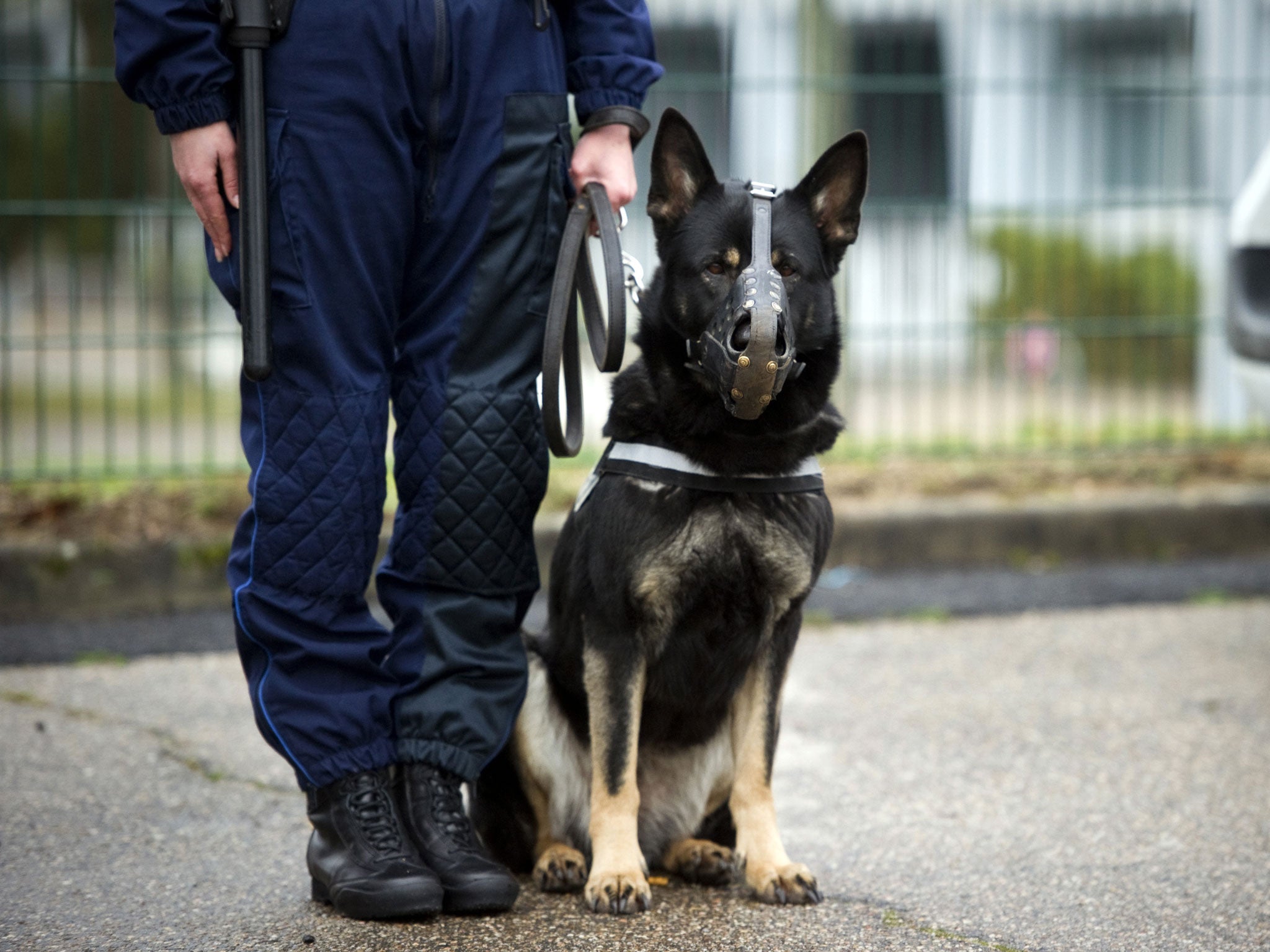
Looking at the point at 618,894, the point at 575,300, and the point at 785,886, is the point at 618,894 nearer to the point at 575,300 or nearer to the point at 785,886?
the point at 785,886

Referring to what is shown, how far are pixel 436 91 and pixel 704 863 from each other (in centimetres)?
→ 150

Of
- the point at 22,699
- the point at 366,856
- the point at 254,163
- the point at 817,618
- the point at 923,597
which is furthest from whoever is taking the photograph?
the point at 923,597

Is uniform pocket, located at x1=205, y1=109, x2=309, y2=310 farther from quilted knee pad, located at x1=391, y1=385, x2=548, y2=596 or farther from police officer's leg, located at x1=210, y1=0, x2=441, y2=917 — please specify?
quilted knee pad, located at x1=391, y1=385, x2=548, y2=596

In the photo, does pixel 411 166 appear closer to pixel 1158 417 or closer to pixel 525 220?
pixel 525 220

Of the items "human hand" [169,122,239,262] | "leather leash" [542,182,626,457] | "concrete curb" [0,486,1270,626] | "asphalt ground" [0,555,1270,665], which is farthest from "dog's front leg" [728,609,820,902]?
"concrete curb" [0,486,1270,626]

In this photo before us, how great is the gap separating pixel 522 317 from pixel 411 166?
0.34 metres

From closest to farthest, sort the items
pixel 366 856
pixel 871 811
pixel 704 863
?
pixel 366 856
pixel 704 863
pixel 871 811

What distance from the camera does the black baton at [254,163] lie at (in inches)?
88.9

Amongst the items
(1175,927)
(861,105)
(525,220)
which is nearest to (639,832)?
(1175,927)

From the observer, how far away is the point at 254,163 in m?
2.27

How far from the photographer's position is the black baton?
226 centimetres

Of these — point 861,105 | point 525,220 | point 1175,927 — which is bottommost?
point 1175,927

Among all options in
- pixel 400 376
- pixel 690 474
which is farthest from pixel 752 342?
pixel 400 376

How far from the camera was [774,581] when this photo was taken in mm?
2492
